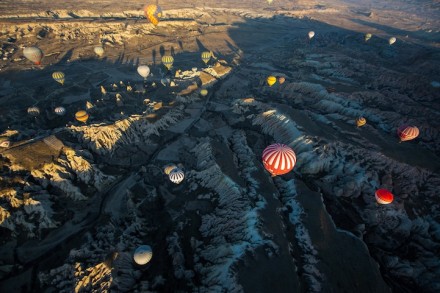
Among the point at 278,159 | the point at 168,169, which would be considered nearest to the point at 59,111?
the point at 168,169

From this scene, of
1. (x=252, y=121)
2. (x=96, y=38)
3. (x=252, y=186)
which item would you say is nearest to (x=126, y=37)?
(x=96, y=38)

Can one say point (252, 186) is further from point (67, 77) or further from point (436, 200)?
point (67, 77)

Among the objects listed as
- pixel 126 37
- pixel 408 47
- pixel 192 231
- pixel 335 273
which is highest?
pixel 408 47

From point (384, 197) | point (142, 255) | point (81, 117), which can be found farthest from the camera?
point (81, 117)

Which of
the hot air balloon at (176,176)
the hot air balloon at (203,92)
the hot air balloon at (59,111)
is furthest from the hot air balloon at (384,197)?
the hot air balloon at (59,111)

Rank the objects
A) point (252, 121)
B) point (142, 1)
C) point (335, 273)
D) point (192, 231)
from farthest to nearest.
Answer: point (142, 1)
point (252, 121)
point (192, 231)
point (335, 273)

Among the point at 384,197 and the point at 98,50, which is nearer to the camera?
the point at 384,197

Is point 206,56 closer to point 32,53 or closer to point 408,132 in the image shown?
point 32,53

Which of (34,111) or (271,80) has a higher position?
(271,80)
